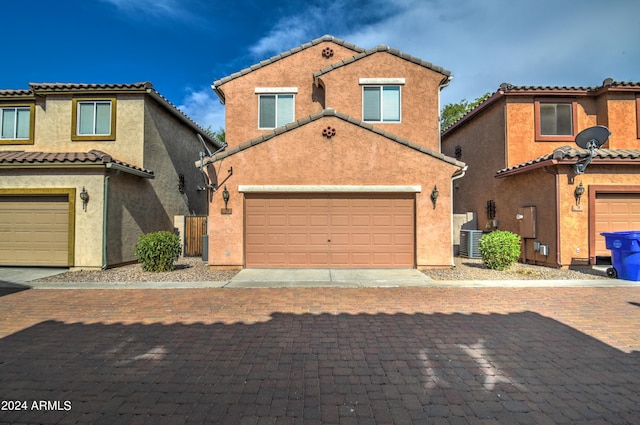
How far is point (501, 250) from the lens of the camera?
10.2m

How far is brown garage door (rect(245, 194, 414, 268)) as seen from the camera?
34.9 feet

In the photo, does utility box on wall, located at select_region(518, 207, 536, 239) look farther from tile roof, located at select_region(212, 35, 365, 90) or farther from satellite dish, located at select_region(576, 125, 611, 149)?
tile roof, located at select_region(212, 35, 365, 90)

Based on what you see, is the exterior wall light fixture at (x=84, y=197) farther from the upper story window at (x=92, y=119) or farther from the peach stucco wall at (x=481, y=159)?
the peach stucco wall at (x=481, y=159)

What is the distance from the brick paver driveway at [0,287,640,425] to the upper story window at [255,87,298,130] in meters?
9.23

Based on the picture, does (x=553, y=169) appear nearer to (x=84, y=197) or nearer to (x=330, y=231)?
(x=330, y=231)

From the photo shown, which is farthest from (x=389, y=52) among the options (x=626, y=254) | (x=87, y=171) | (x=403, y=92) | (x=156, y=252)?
(x=87, y=171)

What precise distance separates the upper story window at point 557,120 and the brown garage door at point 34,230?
736 inches

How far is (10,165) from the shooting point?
10.6m

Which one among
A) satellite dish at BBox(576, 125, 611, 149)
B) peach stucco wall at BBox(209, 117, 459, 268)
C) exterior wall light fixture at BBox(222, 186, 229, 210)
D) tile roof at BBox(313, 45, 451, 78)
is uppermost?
tile roof at BBox(313, 45, 451, 78)

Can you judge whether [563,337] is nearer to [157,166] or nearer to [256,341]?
[256,341]

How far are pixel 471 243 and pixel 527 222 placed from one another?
222 cm

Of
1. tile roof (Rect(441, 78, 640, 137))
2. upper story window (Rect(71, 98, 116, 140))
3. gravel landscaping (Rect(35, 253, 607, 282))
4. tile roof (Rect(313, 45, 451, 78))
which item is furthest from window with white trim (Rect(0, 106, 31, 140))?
tile roof (Rect(441, 78, 640, 137))

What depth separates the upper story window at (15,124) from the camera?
42.8 feet

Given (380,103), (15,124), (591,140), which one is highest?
(380,103)
